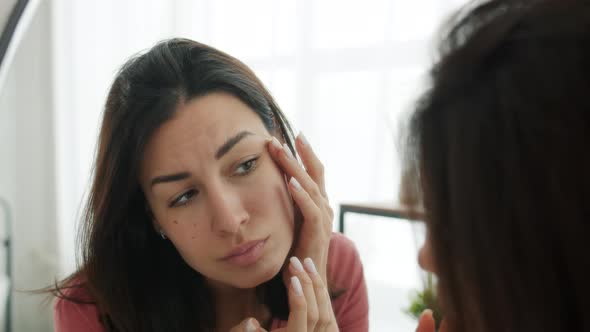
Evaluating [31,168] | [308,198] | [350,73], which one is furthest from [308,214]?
[31,168]

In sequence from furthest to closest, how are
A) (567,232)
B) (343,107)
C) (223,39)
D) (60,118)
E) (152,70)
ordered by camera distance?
(60,118)
(223,39)
(343,107)
(152,70)
(567,232)

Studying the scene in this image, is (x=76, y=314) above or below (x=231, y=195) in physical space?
below

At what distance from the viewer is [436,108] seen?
365 mm

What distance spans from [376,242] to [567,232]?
48.0 inches

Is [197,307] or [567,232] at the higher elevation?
[567,232]

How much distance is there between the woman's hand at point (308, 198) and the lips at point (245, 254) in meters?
0.10

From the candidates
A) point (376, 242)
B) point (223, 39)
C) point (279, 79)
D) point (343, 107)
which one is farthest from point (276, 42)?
point (376, 242)

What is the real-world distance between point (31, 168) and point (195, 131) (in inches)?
85.7

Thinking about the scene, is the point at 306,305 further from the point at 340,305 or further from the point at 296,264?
the point at 340,305

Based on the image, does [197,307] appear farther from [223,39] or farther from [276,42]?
[223,39]

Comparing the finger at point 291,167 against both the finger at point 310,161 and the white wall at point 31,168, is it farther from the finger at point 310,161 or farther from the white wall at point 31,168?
the white wall at point 31,168

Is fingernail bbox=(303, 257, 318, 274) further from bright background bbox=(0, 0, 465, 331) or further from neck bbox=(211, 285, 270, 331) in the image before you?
bright background bbox=(0, 0, 465, 331)

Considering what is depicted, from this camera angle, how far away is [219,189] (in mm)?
649

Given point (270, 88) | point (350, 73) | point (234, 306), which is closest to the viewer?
point (234, 306)
